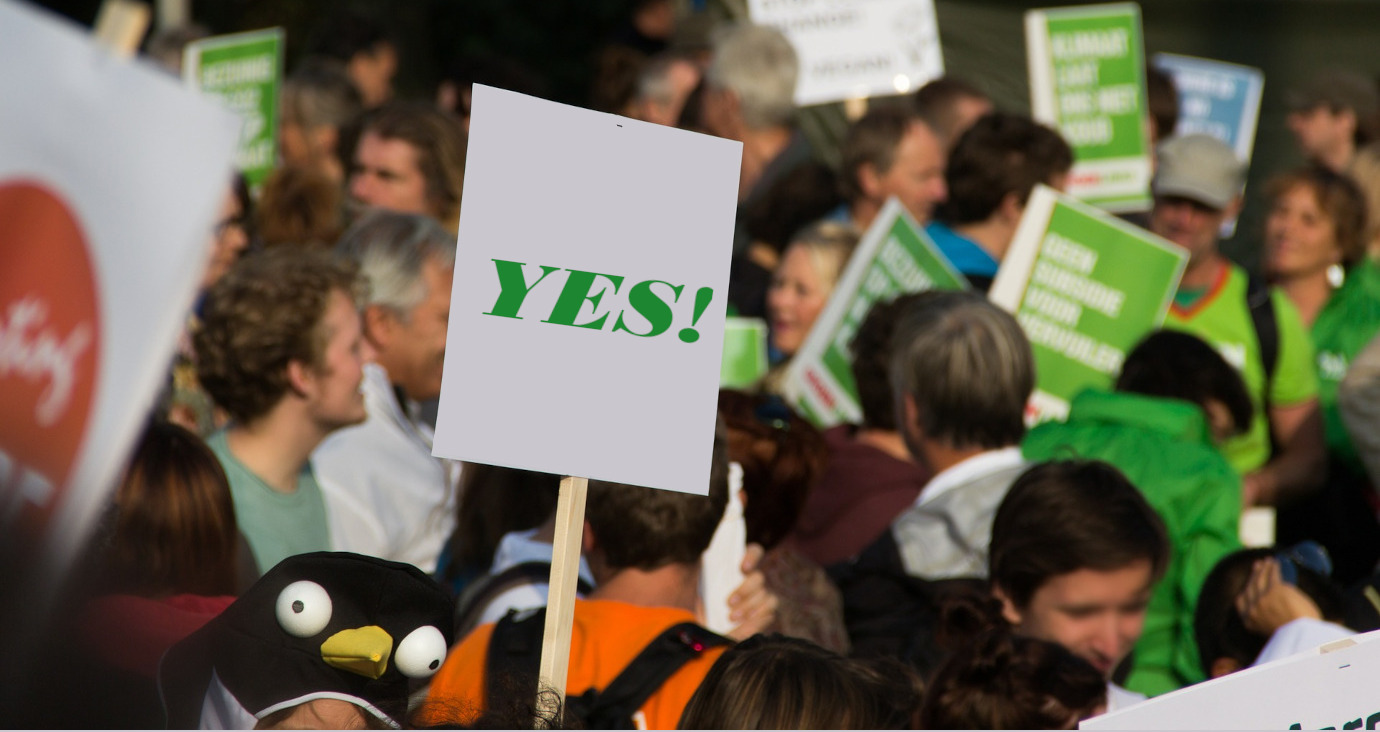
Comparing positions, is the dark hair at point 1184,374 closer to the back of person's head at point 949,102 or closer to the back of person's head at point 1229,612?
the back of person's head at point 1229,612

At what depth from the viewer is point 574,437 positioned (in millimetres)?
1893

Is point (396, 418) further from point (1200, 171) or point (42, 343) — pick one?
point (1200, 171)

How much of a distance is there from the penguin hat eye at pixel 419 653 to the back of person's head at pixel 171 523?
0.46 m

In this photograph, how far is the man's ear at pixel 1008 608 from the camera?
2895 mm

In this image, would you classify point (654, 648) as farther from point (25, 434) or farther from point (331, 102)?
point (331, 102)

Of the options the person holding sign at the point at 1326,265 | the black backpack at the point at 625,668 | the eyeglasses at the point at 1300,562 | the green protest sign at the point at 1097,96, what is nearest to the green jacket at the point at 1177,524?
the eyeglasses at the point at 1300,562

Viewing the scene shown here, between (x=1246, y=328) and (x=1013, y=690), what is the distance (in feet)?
9.21

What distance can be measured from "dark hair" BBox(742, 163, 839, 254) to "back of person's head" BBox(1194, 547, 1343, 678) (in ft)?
9.51

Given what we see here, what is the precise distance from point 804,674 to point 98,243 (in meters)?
1.08

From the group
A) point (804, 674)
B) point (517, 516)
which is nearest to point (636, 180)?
point (804, 674)

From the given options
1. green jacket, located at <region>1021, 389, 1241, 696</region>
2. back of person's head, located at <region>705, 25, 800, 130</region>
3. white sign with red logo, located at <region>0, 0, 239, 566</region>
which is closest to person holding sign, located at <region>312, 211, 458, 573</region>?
white sign with red logo, located at <region>0, 0, 239, 566</region>

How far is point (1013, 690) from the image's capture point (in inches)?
92.7

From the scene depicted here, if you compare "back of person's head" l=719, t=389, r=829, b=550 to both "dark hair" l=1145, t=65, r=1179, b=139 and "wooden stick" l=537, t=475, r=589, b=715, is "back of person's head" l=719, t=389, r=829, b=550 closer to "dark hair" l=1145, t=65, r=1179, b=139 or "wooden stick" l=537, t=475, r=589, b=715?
"wooden stick" l=537, t=475, r=589, b=715

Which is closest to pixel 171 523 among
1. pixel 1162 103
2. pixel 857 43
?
pixel 857 43
